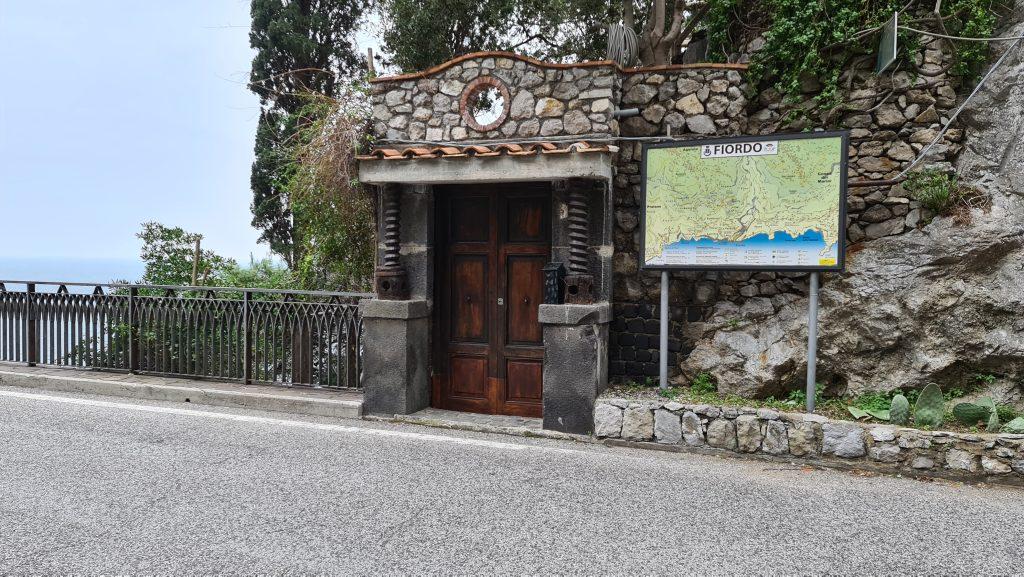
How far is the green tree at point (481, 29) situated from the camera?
10.4 m

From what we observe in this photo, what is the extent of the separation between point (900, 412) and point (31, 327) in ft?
34.6

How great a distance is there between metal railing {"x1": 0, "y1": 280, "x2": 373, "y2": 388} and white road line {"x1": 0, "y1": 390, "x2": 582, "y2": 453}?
36.5 inches

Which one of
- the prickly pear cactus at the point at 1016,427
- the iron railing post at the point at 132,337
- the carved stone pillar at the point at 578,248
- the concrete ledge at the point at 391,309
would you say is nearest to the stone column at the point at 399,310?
the concrete ledge at the point at 391,309

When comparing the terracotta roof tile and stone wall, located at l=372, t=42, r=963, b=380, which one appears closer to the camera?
the terracotta roof tile

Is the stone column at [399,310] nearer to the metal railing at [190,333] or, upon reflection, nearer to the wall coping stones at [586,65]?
the metal railing at [190,333]

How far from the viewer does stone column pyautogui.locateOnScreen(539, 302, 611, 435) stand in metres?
6.15

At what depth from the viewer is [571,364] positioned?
620 cm

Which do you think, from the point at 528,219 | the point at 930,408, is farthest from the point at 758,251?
the point at 528,219

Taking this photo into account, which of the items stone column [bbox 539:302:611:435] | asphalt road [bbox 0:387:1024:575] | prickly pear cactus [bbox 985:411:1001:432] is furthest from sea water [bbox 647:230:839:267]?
asphalt road [bbox 0:387:1024:575]

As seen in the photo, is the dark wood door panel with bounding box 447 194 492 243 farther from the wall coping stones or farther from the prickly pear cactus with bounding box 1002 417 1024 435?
the prickly pear cactus with bounding box 1002 417 1024 435

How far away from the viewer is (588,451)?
581cm

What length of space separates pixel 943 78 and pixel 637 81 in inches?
117

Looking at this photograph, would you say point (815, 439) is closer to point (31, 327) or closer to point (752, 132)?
point (752, 132)

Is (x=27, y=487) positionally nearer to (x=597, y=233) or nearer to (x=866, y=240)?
(x=597, y=233)
